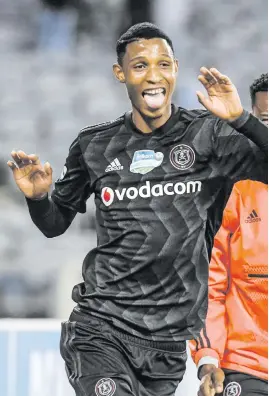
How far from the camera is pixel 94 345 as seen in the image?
2.62 metres

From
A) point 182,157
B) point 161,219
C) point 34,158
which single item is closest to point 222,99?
point 182,157

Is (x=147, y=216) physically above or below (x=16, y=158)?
below

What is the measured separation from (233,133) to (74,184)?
0.59 m

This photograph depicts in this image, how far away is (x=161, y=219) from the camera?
2.72 metres

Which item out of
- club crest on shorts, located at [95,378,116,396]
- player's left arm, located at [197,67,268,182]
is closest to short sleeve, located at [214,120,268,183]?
player's left arm, located at [197,67,268,182]

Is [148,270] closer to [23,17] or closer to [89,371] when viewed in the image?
[89,371]

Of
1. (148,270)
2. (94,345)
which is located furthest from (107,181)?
(94,345)

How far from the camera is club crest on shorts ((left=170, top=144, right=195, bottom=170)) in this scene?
2746mm

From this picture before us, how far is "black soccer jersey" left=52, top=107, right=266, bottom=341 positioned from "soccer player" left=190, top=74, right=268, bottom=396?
1.04ft

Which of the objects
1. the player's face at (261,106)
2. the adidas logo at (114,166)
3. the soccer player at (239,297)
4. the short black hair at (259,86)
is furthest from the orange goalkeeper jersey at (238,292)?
the adidas logo at (114,166)

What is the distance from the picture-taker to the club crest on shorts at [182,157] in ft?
9.01

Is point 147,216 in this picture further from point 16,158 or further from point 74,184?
point 16,158

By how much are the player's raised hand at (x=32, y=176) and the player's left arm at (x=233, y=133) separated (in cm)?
55

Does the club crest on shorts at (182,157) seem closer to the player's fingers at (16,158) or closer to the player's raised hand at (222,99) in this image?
the player's raised hand at (222,99)
